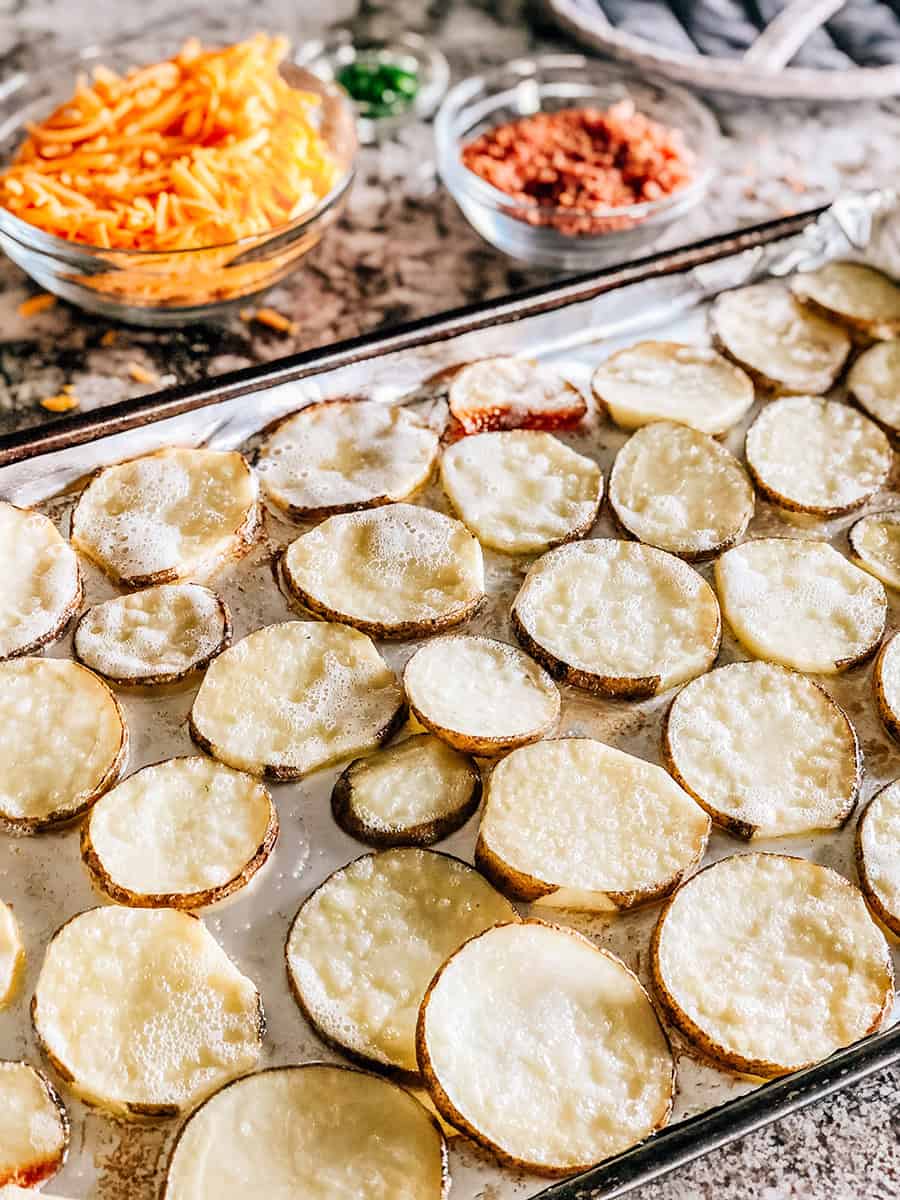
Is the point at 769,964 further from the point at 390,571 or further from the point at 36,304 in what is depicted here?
the point at 36,304

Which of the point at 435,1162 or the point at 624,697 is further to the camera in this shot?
the point at 624,697

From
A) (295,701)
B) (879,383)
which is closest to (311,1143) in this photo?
(295,701)

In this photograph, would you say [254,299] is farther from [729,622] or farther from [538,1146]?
[538,1146]

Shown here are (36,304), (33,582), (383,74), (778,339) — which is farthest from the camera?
(383,74)

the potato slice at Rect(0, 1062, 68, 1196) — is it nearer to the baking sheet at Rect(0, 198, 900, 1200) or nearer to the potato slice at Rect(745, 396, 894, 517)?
the baking sheet at Rect(0, 198, 900, 1200)

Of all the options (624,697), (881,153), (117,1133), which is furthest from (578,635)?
(881,153)

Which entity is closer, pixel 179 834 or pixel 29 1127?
pixel 29 1127

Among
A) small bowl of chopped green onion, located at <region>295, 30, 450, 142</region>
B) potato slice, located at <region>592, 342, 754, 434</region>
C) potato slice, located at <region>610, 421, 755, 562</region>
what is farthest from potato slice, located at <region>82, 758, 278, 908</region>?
small bowl of chopped green onion, located at <region>295, 30, 450, 142</region>

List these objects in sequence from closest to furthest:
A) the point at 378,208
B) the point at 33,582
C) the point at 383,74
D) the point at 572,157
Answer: the point at 33,582 → the point at 572,157 → the point at 378,208 → the point at 383,74
